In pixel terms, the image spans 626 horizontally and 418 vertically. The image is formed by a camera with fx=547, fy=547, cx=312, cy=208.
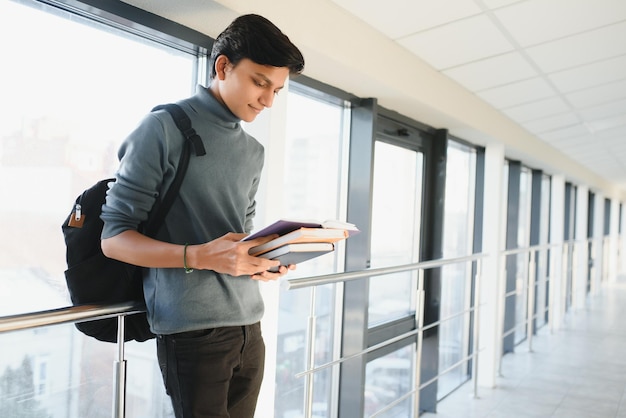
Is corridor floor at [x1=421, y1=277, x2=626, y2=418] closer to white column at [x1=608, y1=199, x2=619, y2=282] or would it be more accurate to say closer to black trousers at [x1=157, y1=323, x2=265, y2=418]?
black trousers at [x1=157, y1=323, x2=265, y2=418]

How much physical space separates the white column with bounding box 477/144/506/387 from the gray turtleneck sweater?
293 centimetres

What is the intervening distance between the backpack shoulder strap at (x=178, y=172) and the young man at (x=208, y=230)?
0.03ft

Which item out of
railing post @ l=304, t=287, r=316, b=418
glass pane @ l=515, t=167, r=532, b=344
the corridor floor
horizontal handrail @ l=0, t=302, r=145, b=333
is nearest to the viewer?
horizontal handrail @ l=0, t=302, r=145, b=333

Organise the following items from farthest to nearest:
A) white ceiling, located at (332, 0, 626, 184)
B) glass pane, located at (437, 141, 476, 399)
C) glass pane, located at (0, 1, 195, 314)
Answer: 1. glass pane, located at (437, 141, 476, 399)
2. white ceiling, located at (332, 0, 626, 184)
3. glass pane, located at (0, 1, 195, 314)

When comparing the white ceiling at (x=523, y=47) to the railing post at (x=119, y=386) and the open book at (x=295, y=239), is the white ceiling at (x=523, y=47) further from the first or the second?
the railing post at (x=119, y=386)

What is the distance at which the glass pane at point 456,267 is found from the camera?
140 inches

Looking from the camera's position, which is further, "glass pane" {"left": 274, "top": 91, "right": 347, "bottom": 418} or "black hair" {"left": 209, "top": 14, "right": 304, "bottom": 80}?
"glass pane" {"left": 274, "top": 91, "right": 347, "bottom": 418}

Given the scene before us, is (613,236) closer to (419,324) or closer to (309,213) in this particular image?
(419,324)

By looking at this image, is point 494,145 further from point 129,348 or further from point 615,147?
point 129,348

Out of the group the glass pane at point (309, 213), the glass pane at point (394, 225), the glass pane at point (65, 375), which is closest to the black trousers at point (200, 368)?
the glass pane at point (65, 375)

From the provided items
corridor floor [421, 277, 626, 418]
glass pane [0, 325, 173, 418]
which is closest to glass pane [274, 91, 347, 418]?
glass pane [0, 325, 173, 418]

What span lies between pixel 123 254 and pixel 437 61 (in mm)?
1885

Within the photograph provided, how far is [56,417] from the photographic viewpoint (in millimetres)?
1303

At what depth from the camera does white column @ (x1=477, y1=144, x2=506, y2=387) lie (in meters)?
3.64
